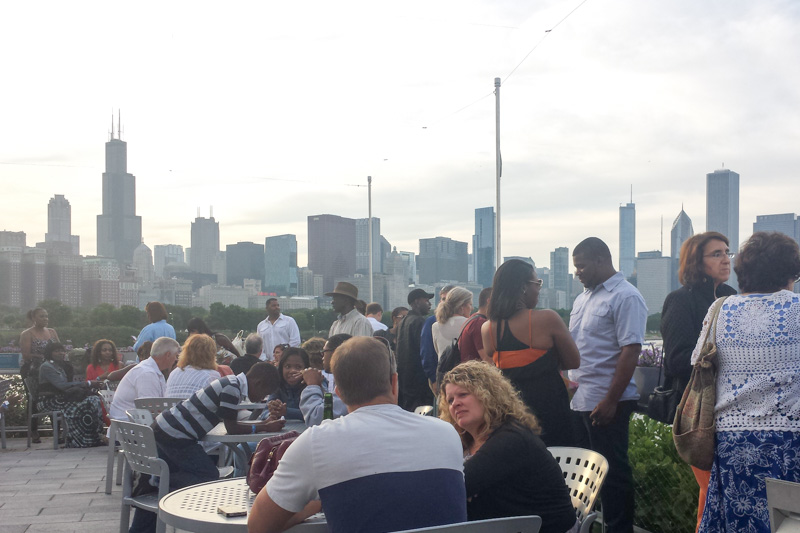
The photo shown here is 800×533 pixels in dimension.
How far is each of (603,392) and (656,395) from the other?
1.94 feet

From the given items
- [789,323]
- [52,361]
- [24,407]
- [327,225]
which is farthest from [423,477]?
[327,225]

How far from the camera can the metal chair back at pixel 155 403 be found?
18.3ft

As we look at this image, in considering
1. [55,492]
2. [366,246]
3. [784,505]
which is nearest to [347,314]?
[55,492]

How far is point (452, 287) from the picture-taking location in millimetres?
7391

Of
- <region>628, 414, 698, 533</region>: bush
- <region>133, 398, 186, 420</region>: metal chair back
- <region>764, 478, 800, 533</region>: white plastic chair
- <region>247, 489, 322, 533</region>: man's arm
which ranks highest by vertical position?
<region>764, 478, 800, 533</region>: white plastic chair

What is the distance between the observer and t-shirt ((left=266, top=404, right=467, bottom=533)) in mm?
2240

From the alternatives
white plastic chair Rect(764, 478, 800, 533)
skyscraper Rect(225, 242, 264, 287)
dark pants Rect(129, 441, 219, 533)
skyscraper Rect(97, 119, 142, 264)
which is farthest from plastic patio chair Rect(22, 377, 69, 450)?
skyscraper Rect(97, 119, 142, 264)

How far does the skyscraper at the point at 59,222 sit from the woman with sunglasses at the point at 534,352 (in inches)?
1814

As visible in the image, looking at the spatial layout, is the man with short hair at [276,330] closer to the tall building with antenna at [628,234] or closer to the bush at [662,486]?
the tall building with antenna at [628,234]

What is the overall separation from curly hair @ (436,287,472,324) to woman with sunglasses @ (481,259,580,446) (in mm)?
2869

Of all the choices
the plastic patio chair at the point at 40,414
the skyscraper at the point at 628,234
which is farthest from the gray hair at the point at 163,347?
the skyscraper at the point at 628,234

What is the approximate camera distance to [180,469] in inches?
169

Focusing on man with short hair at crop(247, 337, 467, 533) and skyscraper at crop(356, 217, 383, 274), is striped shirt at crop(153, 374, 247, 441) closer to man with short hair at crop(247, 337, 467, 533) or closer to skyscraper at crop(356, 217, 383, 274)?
man with short hair at crop(247, 337, 467, 533)

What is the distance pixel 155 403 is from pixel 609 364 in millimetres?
3402
